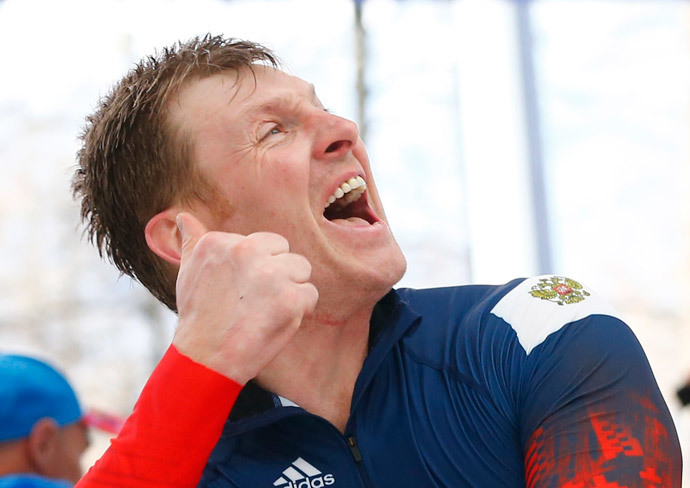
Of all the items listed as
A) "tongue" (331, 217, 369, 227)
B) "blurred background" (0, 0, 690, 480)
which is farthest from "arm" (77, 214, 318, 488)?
"blurred background" (0, 0, 690, 480)

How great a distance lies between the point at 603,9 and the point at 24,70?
4.10 meters

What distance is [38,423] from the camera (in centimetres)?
256

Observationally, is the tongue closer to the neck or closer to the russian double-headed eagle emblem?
the neck

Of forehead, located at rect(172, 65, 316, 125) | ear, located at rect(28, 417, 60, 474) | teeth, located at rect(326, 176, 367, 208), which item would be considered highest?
forehead, located at rect(172, 65, 316, 125)

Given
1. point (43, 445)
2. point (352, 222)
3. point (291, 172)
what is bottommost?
point (43, 445)

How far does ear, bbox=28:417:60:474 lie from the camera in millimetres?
2539

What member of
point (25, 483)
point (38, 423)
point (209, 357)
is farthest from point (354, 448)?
point (38, 423)

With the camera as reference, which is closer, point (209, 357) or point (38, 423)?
point (209, 357)

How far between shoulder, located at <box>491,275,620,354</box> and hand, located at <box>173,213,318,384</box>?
369mm

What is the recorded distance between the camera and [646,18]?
6.15 meters

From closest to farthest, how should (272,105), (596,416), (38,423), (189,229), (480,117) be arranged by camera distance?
(596,416), (189,229), (272,105), (38,423), (480,117)

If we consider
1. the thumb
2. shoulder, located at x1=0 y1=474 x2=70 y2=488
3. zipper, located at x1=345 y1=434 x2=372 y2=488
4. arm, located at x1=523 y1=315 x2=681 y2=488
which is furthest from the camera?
shoulder, located at x1=0 y1=474 x2=70 y2=488

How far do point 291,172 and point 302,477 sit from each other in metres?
0.55

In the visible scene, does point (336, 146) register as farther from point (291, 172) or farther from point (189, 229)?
point (189, 229)
